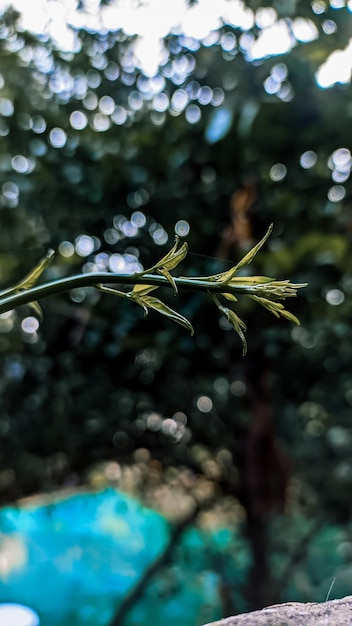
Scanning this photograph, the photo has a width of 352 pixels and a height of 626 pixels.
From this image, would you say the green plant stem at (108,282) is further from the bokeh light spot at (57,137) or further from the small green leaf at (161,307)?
the bokeh light spot at (57,137)

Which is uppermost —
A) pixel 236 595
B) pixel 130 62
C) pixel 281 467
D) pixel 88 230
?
pixel 130 62

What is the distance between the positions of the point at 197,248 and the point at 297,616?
423 mm

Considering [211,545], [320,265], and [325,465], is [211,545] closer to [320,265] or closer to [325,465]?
[325,465]

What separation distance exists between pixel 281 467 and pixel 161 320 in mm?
205

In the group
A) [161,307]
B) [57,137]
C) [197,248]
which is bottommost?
[161,307]

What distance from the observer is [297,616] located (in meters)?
0.25

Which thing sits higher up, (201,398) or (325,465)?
(201,398)

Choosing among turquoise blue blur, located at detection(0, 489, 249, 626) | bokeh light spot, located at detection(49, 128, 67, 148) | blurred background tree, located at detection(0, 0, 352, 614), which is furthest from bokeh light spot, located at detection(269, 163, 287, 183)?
turquoise blue blur, located at detection(0, 489, 249, 626)

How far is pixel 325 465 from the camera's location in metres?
0.66

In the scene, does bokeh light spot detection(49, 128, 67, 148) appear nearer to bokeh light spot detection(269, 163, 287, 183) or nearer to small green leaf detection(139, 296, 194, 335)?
bokeh light spot detection(269, 163, 287, 183)

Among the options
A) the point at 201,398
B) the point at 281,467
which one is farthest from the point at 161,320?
the point at 281,467

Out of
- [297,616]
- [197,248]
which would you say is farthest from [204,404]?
[297,616]

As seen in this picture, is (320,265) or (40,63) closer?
(320,265)

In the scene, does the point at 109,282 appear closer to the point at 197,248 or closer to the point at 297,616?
the point at 297,616
